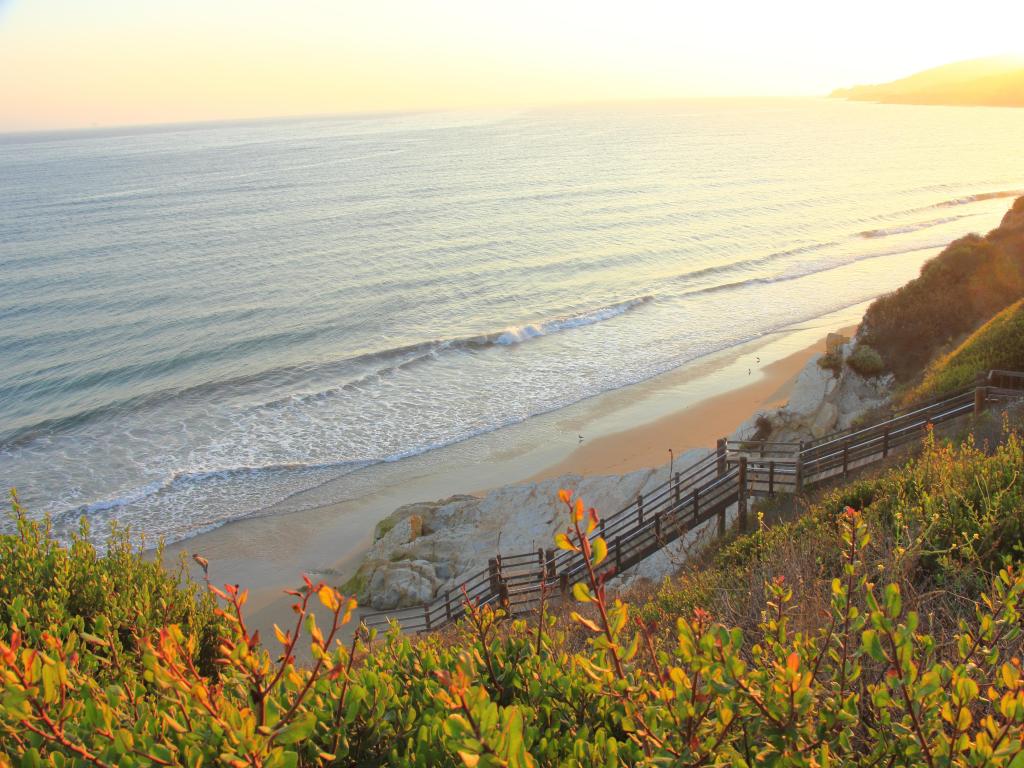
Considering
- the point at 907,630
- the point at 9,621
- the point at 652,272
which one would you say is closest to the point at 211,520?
the point at 9,621

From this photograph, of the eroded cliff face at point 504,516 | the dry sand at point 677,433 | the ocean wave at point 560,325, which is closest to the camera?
the eroded cliff face at point 504,516

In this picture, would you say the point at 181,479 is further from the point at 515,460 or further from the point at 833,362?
the point at 833,362

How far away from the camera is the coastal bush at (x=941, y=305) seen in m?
23.4

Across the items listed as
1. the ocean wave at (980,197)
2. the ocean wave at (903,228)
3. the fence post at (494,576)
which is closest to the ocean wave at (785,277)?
the ocean wave at (903,228)

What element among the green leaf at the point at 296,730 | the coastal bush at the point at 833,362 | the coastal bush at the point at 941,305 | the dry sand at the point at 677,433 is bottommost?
the dry sand at the point at 677,433

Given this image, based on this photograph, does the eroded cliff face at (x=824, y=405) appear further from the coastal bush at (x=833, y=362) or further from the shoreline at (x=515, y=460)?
the shoreline at (x=515, y=460)

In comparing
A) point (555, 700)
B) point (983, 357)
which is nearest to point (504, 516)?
point (983, 357)

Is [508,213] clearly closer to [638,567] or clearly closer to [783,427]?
[783,427]

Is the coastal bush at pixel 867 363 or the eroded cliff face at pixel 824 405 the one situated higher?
the coastal bush at pixel 867 363

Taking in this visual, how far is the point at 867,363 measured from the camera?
23.1 m

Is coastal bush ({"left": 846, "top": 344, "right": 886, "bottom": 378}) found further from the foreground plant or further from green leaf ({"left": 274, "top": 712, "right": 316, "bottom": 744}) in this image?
green leaf ({"left": 274, "top": 712, "right": 316, "bottom": 744})

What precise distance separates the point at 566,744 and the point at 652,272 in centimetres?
4630

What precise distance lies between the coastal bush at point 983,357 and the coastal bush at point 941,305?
118 inches

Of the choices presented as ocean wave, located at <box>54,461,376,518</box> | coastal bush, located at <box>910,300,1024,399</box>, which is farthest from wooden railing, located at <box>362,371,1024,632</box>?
ocean wave, located at <box>54,461,376,518</box>
